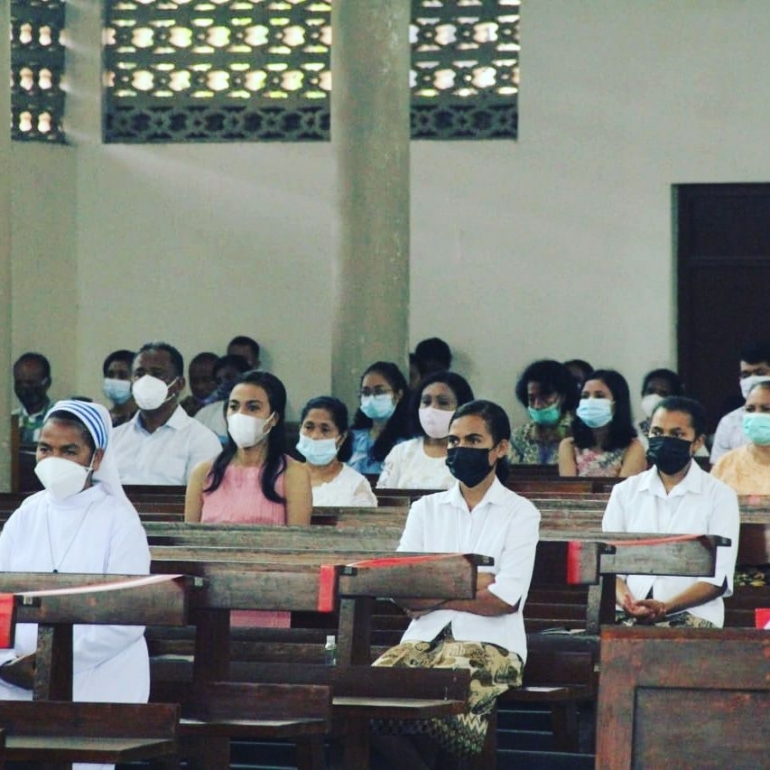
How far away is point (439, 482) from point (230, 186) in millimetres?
5322

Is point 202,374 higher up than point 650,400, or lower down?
higher up

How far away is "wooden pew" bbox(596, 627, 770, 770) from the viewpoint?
3.46m

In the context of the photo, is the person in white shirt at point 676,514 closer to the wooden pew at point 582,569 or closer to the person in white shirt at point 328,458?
the wooden pew at point 582,569

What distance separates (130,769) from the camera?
6.84 meters

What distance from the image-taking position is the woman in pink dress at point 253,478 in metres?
7.52

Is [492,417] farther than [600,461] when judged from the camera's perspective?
No

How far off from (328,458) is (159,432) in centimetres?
100

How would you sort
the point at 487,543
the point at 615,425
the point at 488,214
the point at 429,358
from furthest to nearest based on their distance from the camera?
1. the point at 488,214
2. the point at 429,358
3. the point at 615,425
4. the point at 487,543

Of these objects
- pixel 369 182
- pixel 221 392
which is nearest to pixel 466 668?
pixel 369 182

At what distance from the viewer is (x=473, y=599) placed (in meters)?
5.96

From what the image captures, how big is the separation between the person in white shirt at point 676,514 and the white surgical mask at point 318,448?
1.63m

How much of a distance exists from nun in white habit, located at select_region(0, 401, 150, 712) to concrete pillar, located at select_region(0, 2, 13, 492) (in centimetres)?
385

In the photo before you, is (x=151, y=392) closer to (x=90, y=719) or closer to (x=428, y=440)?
(x=428, y=440)

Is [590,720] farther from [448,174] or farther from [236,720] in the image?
[448,174]
